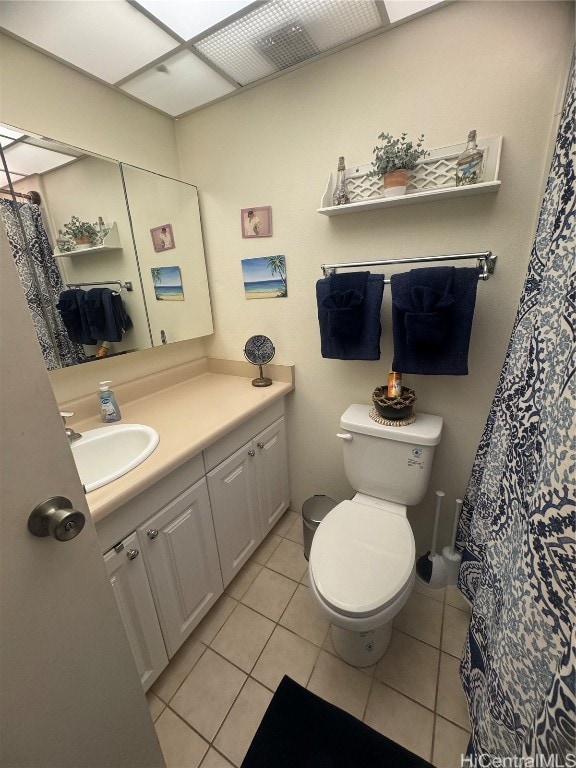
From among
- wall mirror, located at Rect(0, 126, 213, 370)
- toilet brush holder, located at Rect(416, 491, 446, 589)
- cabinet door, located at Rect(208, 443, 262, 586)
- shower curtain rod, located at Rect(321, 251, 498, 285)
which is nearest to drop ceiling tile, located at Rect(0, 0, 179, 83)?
wall mirror, located at Rect(0, 126, 213, 370)

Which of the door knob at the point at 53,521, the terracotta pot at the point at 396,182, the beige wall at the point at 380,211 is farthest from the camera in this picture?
the terracotta pot at the point at 396,182

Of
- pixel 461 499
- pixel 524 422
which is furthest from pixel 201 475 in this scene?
pixel 461 499

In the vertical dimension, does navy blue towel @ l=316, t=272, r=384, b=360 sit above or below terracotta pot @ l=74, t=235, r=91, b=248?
below

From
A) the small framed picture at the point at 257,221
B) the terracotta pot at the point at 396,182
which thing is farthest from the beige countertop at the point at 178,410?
the terracotta pot at the point at 396,182

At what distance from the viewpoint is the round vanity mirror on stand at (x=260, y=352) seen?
5.40ft

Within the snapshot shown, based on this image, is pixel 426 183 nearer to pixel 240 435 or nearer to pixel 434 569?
pixel 240 435

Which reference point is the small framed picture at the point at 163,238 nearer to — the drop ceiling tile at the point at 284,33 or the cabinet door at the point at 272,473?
the drop ceiling tile at the point at 284,33

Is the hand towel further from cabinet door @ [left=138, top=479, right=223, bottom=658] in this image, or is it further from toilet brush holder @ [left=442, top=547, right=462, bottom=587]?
toilet brush holder @ [left=442, top=547, right=462, bottom=587]

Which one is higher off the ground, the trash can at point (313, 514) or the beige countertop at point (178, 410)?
the beige countertop at point (178, 410)

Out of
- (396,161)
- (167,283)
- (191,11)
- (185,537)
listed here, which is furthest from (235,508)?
(191,11)

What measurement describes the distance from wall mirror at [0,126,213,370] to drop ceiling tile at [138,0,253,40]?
0.54 meters

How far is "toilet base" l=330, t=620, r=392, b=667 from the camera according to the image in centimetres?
115

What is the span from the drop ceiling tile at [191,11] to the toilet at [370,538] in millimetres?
1477

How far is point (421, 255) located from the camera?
1229 millimetres
